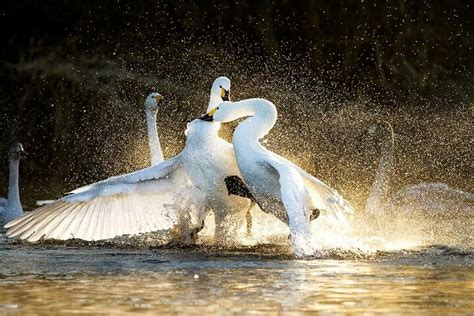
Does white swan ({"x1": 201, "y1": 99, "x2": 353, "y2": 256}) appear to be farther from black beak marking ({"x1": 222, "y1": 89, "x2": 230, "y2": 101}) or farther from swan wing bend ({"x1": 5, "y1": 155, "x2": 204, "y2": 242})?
black beak marking ({"x1": 222, "y1": 89, "x2": 230, "y2": 101})

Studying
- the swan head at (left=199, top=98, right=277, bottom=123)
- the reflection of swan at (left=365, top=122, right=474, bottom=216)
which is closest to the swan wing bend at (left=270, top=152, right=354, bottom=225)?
the swan head at (left=199, top=98, right=277, bottom=123)

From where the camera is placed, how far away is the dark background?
54.5 feet

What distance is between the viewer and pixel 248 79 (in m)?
17.6

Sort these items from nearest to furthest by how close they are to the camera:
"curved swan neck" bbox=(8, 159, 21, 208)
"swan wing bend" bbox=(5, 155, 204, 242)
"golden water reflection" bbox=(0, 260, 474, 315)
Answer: "golden water reflection" bbox=(0, 260, 474, 315), "swan wing bend" bbox=(5, 155, 204, 242), "curved swan neck" bbox=(8, 159, 21, 208)

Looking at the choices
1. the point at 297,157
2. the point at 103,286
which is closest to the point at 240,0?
the point at 297,157

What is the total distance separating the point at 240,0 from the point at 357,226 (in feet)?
24.1

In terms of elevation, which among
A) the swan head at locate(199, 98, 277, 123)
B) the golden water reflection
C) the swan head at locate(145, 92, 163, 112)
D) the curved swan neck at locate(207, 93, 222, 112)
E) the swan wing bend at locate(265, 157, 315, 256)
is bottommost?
the golden water reflection

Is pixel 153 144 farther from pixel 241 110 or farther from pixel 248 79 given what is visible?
pixel 248 79

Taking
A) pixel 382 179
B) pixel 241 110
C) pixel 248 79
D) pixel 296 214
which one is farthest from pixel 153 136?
pixel 248 79

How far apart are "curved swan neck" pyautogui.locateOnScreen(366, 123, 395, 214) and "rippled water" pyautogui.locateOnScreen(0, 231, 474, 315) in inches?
116

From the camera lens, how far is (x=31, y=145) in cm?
1738

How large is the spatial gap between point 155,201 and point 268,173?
1.44 metres

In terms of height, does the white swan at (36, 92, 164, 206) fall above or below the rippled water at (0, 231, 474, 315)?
above

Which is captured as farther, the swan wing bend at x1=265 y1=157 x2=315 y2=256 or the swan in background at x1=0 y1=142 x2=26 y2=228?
the swan in background at x1=0 y1=142 x2=26 y2=228
